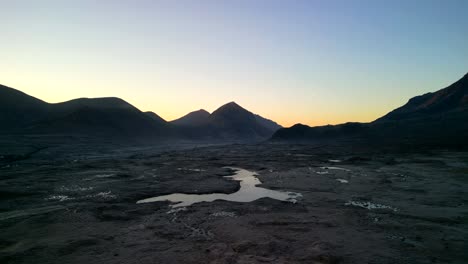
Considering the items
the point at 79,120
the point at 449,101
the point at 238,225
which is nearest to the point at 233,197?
the point at 238,225

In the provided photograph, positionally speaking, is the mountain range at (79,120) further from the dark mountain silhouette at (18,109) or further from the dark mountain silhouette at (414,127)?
the dark mountain silhouette at (414,127)

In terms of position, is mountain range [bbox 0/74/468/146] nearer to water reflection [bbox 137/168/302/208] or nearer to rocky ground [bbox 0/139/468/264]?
water reflection [bbox 137/168/302/208]

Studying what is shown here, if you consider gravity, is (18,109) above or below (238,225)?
above

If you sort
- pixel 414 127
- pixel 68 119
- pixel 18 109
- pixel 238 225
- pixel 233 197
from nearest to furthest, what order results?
pixel 238 225
pixel 233 197
pixel 414 127
pixel 68 119
pixel 18 109

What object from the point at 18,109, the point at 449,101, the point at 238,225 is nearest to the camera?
the point at 238,225


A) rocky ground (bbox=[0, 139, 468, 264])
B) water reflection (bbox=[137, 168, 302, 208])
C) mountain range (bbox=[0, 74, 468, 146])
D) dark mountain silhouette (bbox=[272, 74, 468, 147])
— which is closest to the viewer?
rocky ground (bbox=[0, 139, 468, 264])

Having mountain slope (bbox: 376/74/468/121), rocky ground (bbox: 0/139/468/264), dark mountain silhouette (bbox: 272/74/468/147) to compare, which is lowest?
rocky ground (bbox: 0/139/468/264)

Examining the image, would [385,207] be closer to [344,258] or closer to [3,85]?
[344,258]

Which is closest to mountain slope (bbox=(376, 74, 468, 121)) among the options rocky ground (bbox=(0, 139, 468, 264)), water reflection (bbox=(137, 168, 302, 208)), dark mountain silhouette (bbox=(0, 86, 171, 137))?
rocky ground (bbox=(0, 139, 468, 264))

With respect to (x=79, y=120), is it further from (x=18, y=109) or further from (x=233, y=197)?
(x=233, y=197)

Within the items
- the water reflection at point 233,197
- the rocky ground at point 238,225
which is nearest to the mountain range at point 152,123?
the water reflection at point 233,197

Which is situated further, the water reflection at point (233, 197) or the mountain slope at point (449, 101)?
the mountain slope at point (449, 101)
